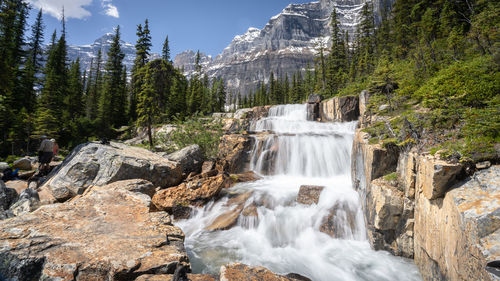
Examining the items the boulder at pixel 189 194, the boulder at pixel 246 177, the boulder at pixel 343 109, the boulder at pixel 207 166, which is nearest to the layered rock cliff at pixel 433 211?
the boulder at pixel 189 194

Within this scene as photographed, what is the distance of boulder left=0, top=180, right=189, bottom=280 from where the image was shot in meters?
2.98

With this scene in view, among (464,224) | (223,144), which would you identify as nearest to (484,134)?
(464,224)

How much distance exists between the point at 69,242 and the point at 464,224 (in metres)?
6.69

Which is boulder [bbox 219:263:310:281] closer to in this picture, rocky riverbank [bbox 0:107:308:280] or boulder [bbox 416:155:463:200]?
rocky riverbank [bbox 0:107:308:280]

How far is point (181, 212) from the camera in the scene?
7.74m

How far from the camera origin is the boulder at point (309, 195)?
7844 millimetres

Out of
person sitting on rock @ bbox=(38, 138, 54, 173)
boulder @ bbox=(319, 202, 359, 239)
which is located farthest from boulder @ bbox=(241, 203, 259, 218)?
person sitting on rock @ bbox=(38, 138, 54, 173)

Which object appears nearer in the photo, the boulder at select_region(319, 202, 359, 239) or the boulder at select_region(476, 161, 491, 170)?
the boulder at select_region(476, 161, 491, 170)

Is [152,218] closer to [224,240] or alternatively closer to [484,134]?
[224,240]

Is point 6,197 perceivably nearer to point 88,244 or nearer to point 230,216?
point 88,244

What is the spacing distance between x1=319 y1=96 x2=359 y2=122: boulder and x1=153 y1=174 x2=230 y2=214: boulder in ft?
55.1

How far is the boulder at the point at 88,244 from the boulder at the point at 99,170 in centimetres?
369

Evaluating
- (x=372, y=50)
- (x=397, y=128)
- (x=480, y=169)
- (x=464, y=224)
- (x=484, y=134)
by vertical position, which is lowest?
(x=464, y=224)

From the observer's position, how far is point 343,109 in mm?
20969
